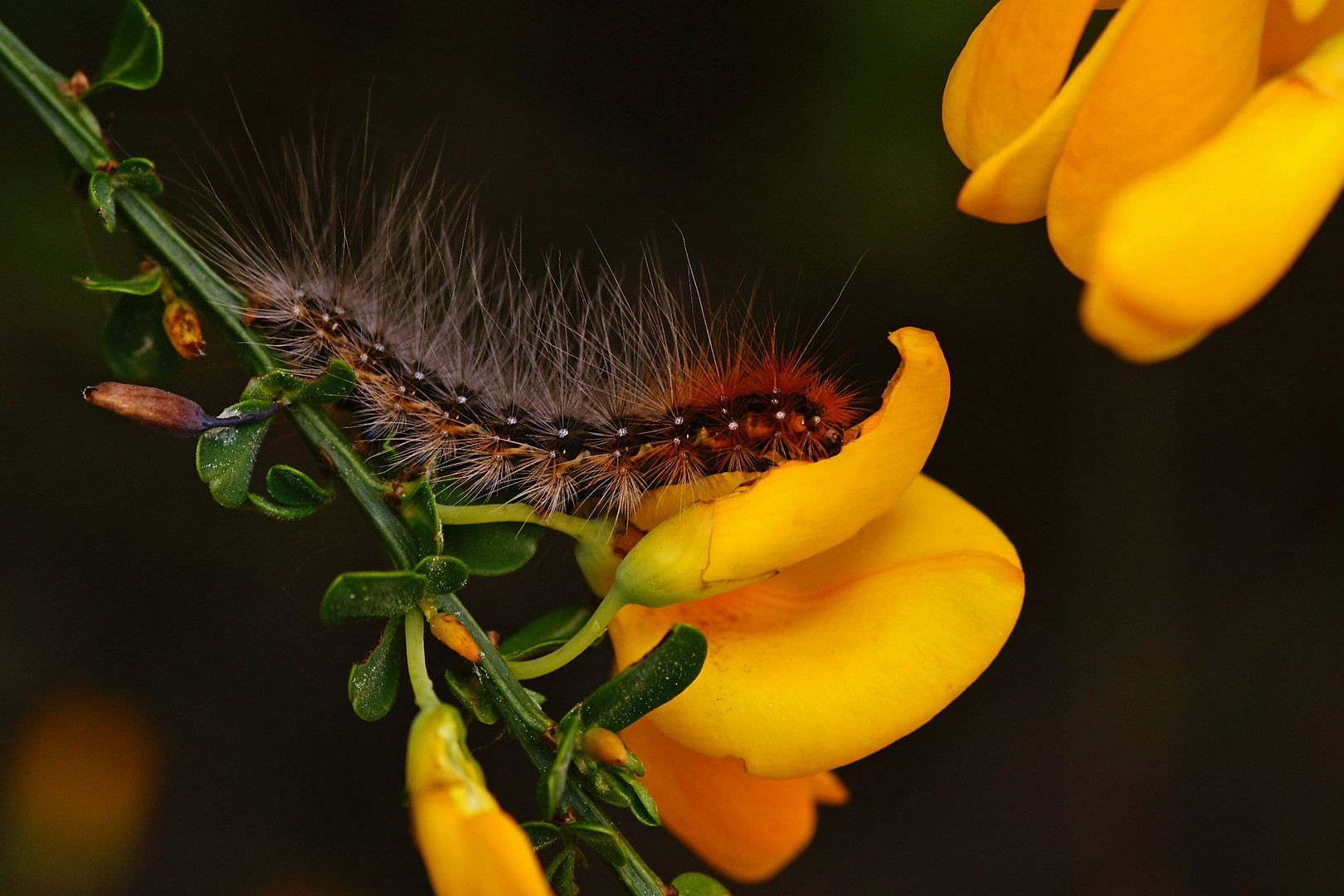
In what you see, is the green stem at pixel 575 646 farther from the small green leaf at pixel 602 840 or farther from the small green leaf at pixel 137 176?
the small green leaf at pixel 137 176

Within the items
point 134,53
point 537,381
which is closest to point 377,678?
point 537,381

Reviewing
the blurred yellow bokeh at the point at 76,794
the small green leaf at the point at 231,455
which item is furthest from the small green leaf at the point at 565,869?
the blurred yellow bokeh at the point at 76,794

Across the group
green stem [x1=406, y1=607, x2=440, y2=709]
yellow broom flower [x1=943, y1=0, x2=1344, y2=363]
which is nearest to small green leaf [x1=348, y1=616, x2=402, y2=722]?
green stem [x1=406, y1=607, x2=440, y2=709]

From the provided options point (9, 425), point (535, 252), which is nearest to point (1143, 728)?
point (535, 252)

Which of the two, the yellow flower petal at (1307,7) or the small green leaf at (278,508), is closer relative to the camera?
the yellow flower petal at (1307,7)

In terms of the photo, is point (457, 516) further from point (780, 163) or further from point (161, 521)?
point (161, 521)

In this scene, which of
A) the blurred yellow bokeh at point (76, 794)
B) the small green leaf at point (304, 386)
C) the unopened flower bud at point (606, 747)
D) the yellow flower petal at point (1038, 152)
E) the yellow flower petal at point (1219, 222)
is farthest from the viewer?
the blurred yellow bokeh at point (76, 794)
